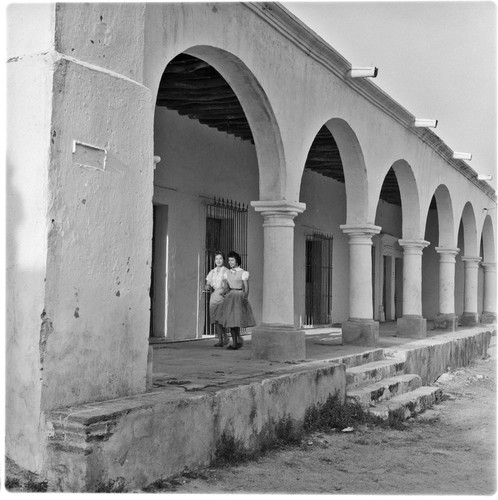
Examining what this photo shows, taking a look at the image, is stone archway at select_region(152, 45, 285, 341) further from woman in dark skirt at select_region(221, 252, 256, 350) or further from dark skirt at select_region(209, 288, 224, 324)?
dark skirt at select_region(209, 288, 224, 324)

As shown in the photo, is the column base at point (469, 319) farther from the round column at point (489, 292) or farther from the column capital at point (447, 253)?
the column capital at point (447, 253)

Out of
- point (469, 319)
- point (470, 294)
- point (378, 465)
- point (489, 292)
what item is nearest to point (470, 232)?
point (470, 294)

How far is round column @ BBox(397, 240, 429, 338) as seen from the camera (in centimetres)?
1312

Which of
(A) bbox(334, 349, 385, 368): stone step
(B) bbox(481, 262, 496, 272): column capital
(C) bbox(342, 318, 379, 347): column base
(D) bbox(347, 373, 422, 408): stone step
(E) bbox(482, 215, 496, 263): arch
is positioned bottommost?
(D) bbox(347, 373, 422, 408): stone step

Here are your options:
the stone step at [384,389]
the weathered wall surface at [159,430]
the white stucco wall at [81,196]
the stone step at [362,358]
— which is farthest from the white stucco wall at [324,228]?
the white stucco wall at [81,196]

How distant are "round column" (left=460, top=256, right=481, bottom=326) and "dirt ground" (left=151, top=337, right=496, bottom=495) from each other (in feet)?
32.8

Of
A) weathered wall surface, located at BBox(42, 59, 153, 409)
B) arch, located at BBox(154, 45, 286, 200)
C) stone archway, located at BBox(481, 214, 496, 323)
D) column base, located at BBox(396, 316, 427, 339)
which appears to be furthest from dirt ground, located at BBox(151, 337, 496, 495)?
stone archway, located at BBox(481, 214, 496, 323)

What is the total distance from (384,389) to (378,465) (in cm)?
242

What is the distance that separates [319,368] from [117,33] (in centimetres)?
375

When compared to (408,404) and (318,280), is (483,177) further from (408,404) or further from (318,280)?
(408,404)

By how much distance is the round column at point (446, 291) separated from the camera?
51.4 feet

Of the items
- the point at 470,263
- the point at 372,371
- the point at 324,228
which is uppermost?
the point at 324,228

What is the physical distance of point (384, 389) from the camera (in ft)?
27.6

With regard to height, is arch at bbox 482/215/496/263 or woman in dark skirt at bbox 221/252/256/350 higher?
arch at bbox 482/215/496/263
